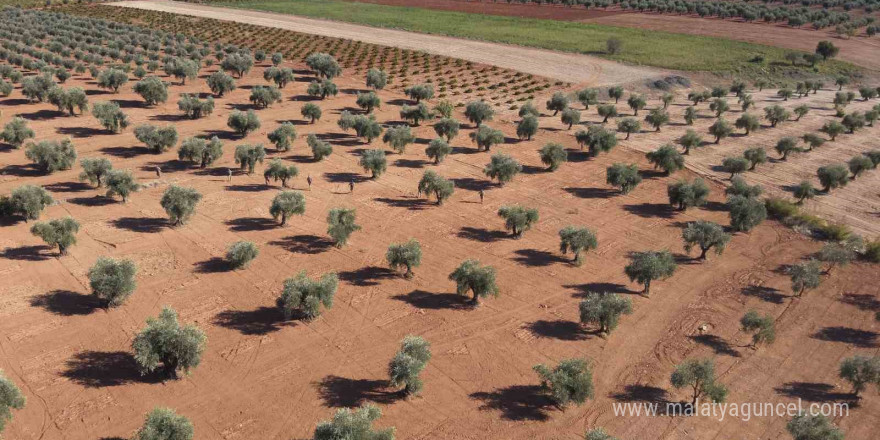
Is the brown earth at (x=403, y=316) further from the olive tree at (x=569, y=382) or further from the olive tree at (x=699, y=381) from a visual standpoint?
the olive tree at (x=699, y=381)

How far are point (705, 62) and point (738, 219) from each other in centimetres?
6349

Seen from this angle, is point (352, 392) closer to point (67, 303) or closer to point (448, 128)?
point (67, 303)

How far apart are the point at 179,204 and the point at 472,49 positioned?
245 feet

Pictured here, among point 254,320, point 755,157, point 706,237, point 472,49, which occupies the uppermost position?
point 472,49

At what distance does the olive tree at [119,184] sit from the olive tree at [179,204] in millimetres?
4519

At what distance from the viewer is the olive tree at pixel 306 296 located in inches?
1198

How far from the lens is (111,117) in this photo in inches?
2224

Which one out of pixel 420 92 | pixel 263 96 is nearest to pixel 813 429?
pixel 420 92

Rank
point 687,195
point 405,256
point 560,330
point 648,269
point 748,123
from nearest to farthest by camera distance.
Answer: point 560,330
point 648,269
point 405,256
point 687,195
point 748,123

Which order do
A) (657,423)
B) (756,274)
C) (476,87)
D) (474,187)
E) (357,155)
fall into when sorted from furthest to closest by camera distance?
(476,87), (357,155), (474,187), (756,274), (657,423)

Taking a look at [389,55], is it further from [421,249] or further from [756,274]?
[756,274]

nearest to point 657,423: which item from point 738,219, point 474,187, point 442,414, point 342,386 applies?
point 442,414

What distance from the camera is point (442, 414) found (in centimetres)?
2538

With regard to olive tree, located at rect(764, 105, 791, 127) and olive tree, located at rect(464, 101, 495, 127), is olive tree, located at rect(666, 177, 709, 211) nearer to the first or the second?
olive tree, located at rect(464, 101, 495, 127)
